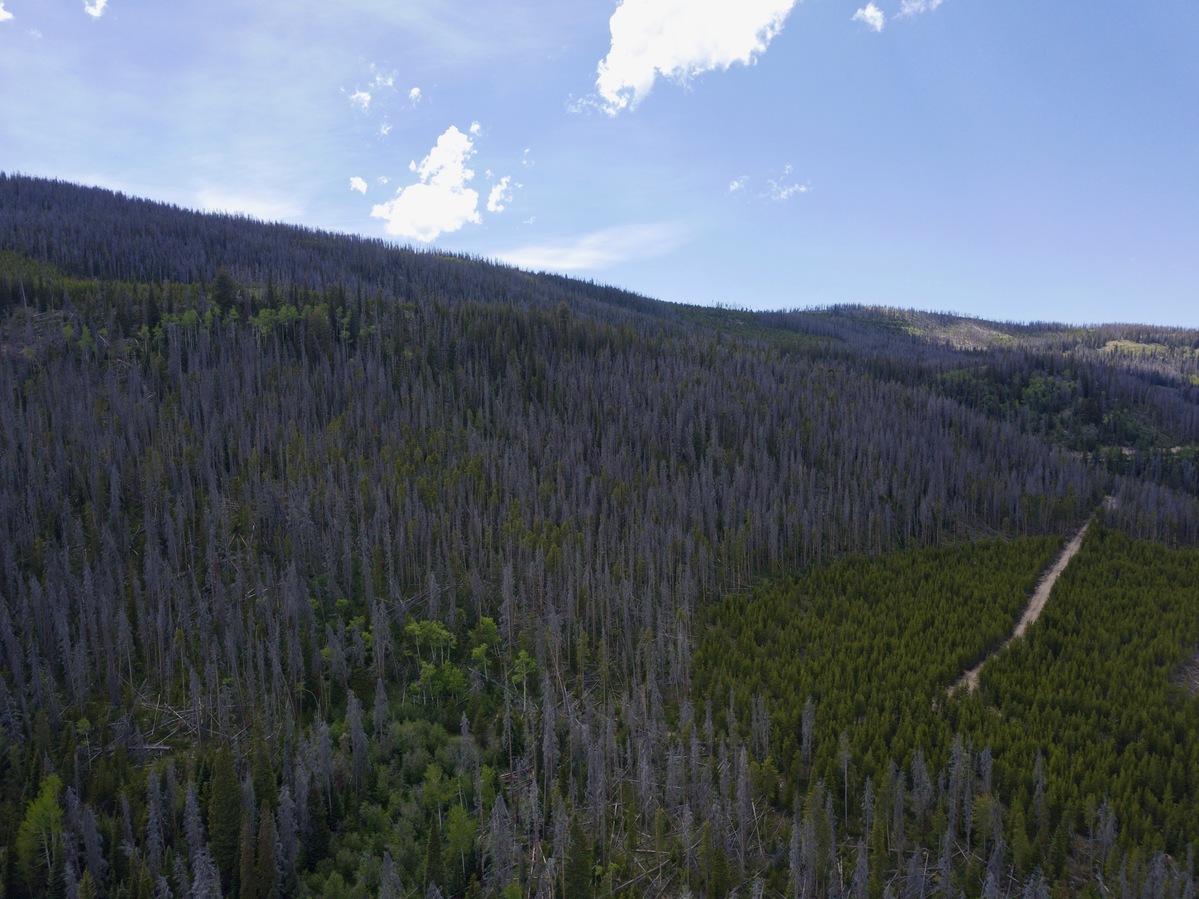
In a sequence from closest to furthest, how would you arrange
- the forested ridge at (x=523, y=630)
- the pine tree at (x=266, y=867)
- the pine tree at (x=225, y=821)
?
the pine tree at (x=266, y=867), the pine tree at (x=225, y=821), the forested ridge at (x=523, y=630)

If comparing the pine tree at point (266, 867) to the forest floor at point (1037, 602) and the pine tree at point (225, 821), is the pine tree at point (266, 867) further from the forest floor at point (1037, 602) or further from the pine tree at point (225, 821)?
the forest floor at point (1037, 602)

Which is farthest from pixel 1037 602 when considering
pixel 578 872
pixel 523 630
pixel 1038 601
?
pixel 578 872

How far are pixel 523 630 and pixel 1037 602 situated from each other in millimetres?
22900

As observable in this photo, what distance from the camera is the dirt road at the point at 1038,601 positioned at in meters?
23.0

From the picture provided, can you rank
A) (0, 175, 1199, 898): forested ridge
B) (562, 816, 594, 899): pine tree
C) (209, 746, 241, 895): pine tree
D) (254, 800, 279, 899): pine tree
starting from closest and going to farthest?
1. (562, 816, 594, 899): pine tree
2. (254, 800, 279, 899): pine tree
3. (209, 746, 241, 895): pine tree
4. (0, 175, 1199, 898): forested ridge

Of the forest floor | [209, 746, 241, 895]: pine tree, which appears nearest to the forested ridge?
[209, 746, 241, 895]: pine tree

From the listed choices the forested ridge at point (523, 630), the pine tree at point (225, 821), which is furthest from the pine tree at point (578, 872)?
the pine tree at point (225, 821)

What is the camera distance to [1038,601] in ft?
99.7

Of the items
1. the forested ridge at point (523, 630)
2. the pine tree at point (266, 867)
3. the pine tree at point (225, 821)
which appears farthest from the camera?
the forested ridge at point (523, 630)

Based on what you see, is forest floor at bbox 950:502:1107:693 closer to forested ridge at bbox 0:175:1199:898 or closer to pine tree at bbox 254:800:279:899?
forested ridge at bbox 0:175:1199:898

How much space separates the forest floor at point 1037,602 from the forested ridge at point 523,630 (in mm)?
560

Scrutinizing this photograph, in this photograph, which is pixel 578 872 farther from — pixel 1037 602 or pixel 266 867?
pixel 1037 602

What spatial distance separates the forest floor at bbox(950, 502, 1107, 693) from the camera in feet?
75.6

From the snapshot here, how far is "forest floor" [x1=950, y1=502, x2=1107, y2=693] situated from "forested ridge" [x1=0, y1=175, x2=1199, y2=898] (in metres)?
0.56
